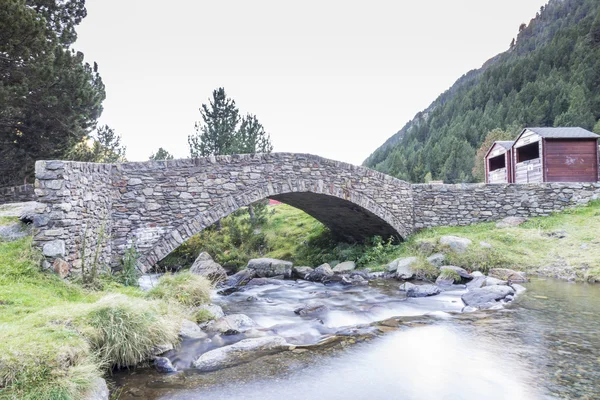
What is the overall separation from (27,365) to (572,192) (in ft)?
55.6

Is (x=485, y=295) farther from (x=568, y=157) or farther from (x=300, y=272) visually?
(x=568, y=157)

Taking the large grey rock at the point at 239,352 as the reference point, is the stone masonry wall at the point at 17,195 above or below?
above

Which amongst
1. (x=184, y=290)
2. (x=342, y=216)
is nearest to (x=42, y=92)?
(x=184, y=290)

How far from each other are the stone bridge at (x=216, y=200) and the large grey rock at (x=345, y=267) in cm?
176

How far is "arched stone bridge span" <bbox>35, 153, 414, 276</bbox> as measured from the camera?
6590mm

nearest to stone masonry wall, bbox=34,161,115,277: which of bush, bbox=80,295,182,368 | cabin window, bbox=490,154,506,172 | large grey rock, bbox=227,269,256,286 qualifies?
bush, bbox=80,295,182,368

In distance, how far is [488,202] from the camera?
1427cm

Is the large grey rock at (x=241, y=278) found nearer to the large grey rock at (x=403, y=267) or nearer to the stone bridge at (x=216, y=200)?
the stone bridge at (x=216, y=200)

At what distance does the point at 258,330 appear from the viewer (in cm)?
657

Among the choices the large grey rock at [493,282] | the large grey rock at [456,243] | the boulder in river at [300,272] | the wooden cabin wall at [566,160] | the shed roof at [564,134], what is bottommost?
the boulder in river at [300,272]

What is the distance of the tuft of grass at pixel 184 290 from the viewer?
7.16 metres

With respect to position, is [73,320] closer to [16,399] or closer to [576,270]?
[16,399]

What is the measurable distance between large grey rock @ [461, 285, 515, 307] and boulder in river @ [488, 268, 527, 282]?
1358 mm

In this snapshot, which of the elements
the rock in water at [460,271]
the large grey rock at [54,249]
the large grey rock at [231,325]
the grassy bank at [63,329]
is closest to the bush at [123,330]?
the grassy bank at [63,329]
